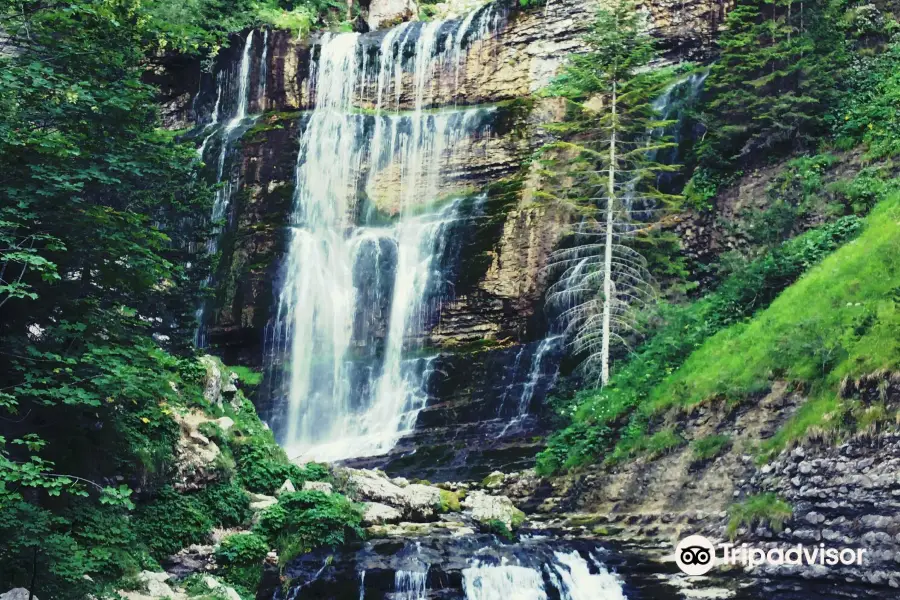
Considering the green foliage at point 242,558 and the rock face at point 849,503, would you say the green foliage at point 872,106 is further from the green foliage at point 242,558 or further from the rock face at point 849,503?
the green foliage at point 242,558

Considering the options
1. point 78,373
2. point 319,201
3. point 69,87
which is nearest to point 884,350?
point 78,373

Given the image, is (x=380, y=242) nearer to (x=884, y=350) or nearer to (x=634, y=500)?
(x=634, y=500)

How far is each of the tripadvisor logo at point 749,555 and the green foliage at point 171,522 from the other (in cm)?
720

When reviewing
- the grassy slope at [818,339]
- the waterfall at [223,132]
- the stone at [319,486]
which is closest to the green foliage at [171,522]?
the stone at [319,486]

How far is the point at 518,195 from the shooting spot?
25.8 m

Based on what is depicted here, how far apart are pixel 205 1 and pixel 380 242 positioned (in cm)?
1427

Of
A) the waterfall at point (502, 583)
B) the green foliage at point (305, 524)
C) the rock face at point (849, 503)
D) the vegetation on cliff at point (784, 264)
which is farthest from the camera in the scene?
the vegetation on cliff at point (784, 264)

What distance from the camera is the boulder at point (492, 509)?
48.3ft

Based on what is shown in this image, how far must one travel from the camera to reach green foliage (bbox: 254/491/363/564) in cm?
1212

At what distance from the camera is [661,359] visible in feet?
58.7

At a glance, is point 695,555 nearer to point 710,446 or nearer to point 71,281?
point 710,446

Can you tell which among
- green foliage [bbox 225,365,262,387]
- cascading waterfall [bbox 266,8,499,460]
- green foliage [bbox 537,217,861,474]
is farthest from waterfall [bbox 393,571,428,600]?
green foliage [bbox 225,365,262,387]

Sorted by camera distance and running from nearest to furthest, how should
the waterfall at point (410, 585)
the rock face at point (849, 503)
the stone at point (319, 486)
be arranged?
the rock face at point (849, 503), the waterfall at point (410, 585), the stone at point (319, 486)

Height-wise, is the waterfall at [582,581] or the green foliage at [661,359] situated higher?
the green foliage at [661,359]
